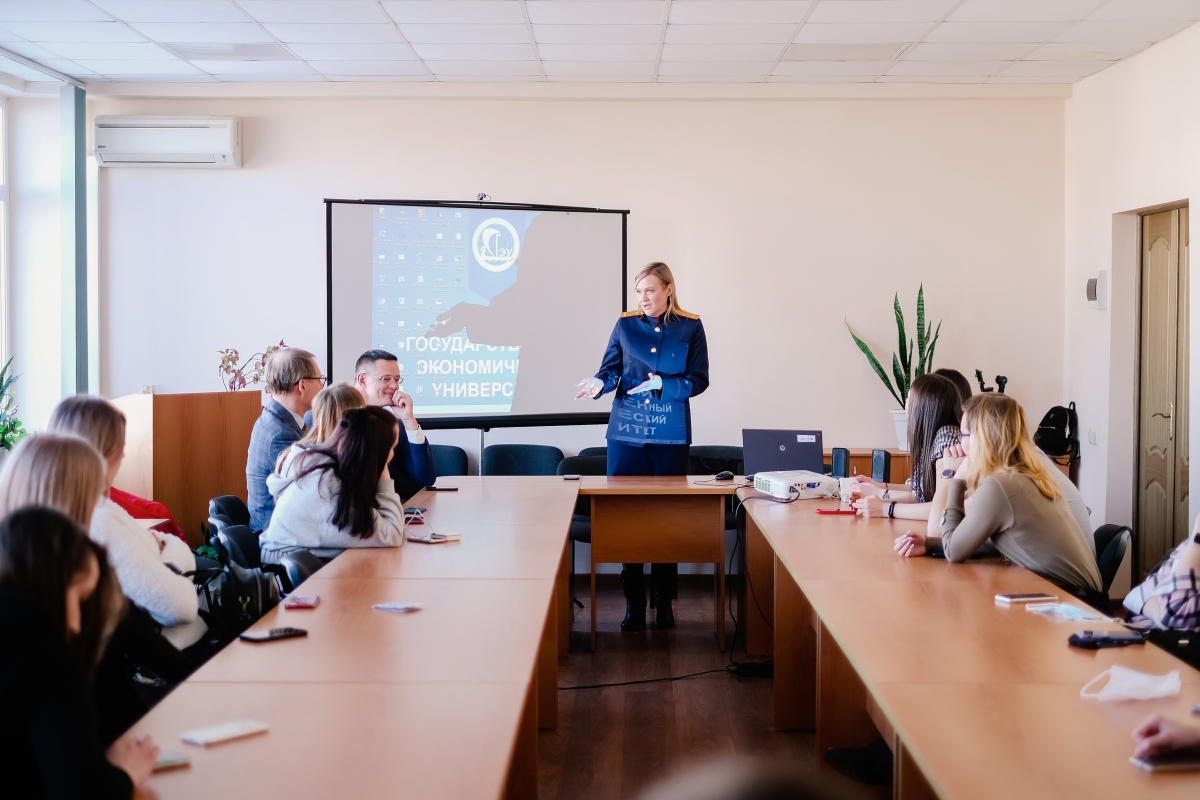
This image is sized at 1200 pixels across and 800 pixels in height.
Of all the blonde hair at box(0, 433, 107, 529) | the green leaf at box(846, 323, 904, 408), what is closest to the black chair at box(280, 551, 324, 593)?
the blonde hair at box(0, 433, 107, 529)

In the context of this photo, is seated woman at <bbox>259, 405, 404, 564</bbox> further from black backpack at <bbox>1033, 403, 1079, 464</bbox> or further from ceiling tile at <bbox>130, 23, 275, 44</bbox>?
black backpack at <bbox>1033, 403, 1079, 464</bbox>

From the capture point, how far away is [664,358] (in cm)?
479

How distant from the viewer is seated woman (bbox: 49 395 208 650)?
2.24 m

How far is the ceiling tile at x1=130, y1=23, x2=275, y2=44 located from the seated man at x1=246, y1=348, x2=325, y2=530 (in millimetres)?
2056

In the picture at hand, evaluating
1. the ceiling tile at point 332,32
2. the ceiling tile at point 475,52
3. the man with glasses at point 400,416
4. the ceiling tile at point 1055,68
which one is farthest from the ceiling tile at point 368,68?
the ceiling tile at point 1055,68

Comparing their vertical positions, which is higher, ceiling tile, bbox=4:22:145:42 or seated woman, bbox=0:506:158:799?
ceiling tile, bbox=4:22:145:42

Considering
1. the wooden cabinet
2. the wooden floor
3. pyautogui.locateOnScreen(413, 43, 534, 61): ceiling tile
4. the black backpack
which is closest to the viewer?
the wooden floor

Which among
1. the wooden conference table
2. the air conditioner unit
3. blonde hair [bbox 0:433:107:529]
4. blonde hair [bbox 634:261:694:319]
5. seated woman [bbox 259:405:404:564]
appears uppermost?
the air conditioner unit

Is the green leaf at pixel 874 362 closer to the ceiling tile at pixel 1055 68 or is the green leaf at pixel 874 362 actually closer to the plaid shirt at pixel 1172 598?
the ceiling tile at pixel 1055 68

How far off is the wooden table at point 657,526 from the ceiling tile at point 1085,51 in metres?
3.06

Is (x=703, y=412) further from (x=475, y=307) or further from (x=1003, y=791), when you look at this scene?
(x=1003, y=791)

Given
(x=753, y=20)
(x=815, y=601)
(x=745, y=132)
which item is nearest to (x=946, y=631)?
(x=815, y=601)

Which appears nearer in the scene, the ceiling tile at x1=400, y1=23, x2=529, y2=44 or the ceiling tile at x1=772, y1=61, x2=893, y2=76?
the ceiling tile at x1=400, y1=23, x2=529, y2=44

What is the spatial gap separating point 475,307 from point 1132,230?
3.89 metres
